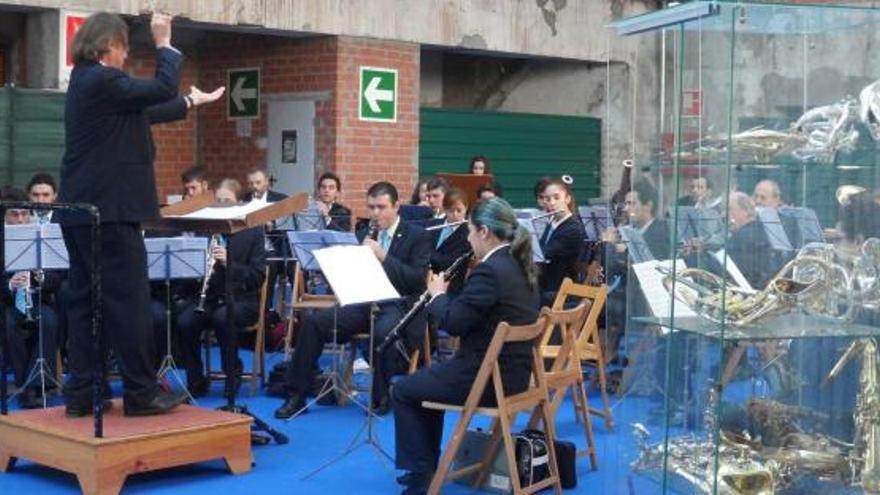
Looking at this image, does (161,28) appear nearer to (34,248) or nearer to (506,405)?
(506,405)

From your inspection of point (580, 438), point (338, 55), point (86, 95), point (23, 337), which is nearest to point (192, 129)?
point (338, 55)

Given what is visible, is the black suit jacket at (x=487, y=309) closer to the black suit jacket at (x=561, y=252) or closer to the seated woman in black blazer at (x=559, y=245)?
the seated woman in black blazer at (x=559, y=245)

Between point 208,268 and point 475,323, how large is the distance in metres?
3.17

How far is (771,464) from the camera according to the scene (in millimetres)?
5551

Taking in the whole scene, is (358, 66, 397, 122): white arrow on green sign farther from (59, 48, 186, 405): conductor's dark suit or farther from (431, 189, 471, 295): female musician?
(59, 48, 186, 405): conductor's dark suit

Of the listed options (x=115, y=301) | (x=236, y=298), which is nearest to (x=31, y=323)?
(x=236, y=298)

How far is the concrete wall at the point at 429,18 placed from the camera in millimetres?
12992

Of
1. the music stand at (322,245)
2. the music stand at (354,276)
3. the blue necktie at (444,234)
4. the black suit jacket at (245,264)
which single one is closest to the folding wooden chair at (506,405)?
the music stand at (354,276)

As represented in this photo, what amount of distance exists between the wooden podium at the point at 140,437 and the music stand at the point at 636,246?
2.15 meters

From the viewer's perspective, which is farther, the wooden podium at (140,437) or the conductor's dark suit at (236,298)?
the conductor's dark suit at (236,298)

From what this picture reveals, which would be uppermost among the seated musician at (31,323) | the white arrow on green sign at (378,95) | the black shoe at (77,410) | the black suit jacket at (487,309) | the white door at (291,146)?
the white arrow on green sign at (378,95)

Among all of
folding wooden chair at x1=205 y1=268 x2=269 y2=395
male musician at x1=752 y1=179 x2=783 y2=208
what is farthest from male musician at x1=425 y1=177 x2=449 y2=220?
male musician at x1=752 y1=179 x2=783 y2=208

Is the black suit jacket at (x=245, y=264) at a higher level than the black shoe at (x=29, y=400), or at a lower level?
higher

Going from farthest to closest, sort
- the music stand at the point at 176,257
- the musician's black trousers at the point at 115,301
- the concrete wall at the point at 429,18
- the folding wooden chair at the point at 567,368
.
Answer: the concrete wall at the point at 429,18 → the music stand at the point at 176,257 → the folding wooden chair at the point at 567,368 → the musician's black trousers at the point at 115,301
